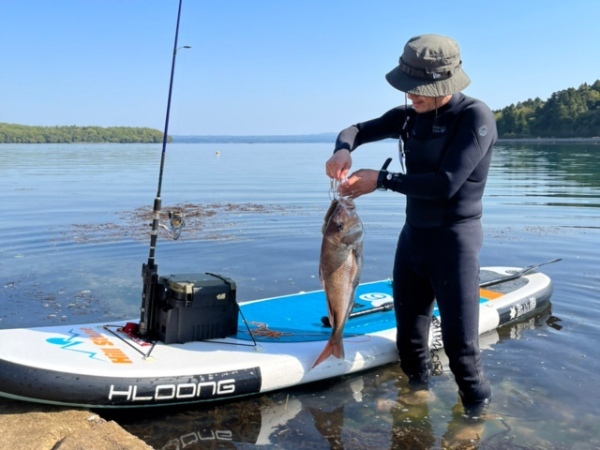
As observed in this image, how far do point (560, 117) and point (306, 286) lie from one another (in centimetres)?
13147

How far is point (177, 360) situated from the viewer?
16.3 ft

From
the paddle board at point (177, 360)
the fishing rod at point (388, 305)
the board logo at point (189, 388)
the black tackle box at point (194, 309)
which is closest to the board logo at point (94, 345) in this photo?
the paddle board at point (177, 360)

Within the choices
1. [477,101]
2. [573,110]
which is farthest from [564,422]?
[573,110]

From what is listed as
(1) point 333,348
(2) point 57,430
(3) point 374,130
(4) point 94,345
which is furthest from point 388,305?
(2) point 57,430

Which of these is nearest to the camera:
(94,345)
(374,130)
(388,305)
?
(94,345)

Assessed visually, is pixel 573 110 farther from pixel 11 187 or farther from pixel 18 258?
pixel 18 258

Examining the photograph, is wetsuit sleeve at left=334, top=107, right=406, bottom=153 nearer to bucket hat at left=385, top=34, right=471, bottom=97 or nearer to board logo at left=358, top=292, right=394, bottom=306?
bucket hat at left=385, top=34, right=471, bottom=97

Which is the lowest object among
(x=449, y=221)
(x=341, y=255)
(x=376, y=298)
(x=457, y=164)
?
(x=376, y=298)

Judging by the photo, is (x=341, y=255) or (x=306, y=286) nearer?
(x=341, y=255)

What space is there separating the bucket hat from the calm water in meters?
2.63

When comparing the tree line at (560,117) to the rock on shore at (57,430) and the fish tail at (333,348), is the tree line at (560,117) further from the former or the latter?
the rock on shore at (57,430)

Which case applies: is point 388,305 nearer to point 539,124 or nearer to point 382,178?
point 382,178

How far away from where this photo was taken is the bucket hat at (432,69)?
4289 mm

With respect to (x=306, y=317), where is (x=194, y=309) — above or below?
above
